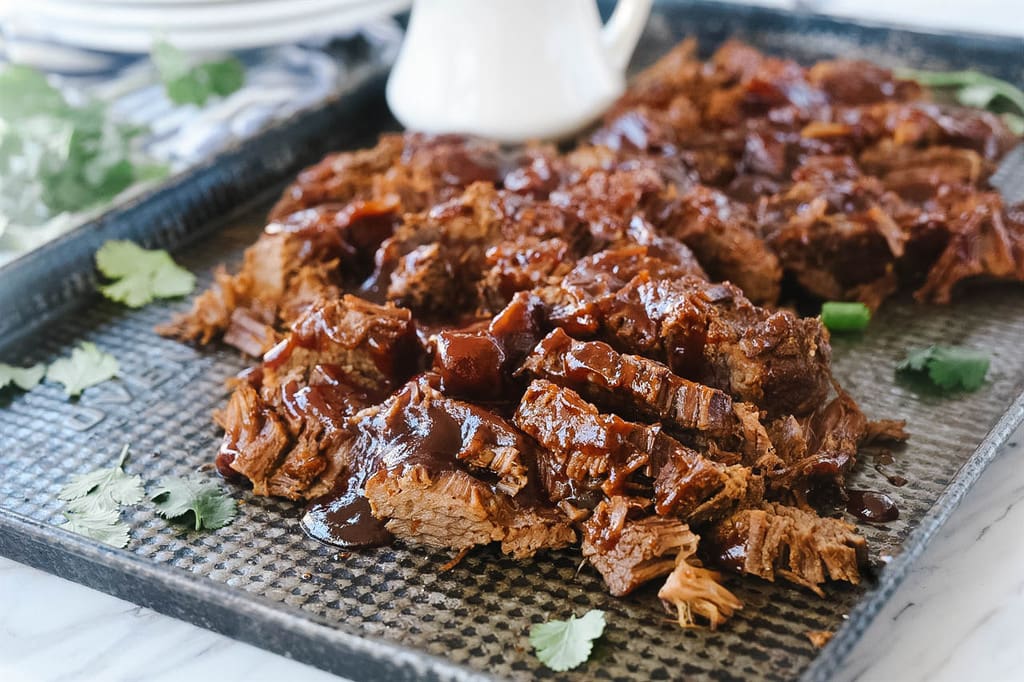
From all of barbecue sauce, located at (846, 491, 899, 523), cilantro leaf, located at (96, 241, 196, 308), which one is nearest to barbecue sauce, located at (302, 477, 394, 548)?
barbecue sauce, located at (846, 491, 899, 523)

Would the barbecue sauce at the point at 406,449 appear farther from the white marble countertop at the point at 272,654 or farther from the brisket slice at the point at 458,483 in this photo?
the white marble countertop at the point at 272,654

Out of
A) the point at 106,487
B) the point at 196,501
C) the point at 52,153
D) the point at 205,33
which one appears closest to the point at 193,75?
the point at 205,33

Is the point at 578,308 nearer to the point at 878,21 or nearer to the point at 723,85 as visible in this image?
the point at 723,85

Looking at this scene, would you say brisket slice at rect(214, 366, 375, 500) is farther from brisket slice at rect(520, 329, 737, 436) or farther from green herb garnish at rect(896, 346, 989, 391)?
green herb garnish at rect(896, 346, 989, 391)

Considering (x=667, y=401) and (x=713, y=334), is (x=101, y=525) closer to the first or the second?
(x=667, y=401)

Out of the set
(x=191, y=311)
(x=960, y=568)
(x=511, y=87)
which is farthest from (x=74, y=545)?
(x=511, y=87)

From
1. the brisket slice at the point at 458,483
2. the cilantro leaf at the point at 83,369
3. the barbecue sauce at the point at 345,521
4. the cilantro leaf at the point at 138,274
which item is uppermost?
the brisket slice at the point at 458,483

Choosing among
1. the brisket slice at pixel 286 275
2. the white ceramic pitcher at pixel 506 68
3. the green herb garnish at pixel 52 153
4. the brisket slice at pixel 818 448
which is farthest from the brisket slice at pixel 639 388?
the green herb garnish at pixel 52 153
